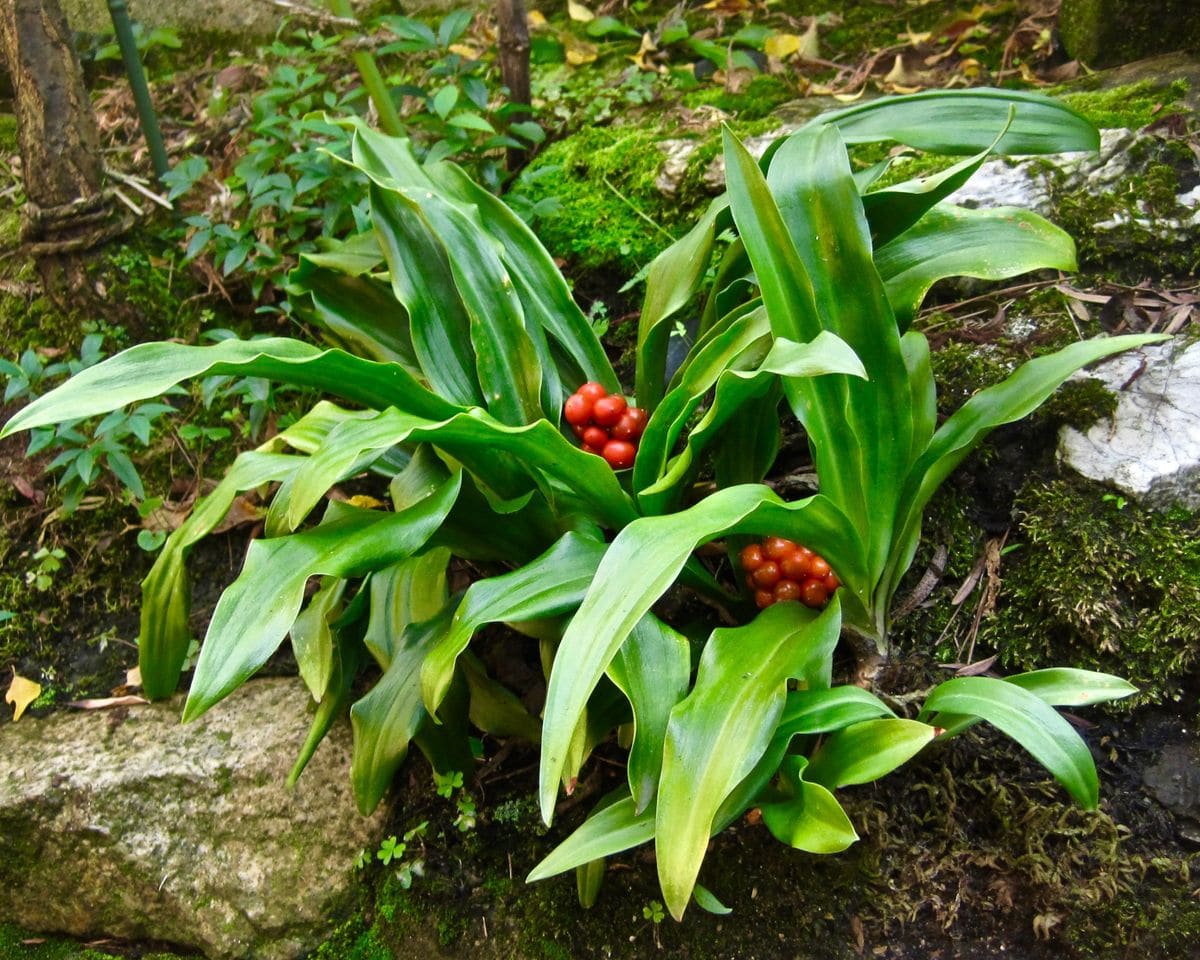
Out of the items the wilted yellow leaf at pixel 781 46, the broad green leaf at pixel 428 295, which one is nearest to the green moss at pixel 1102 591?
the broad green leaf at pixel 428 295

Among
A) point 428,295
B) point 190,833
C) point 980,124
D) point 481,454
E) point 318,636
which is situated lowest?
point 190,833

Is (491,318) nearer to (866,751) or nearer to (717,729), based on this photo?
(717,729)

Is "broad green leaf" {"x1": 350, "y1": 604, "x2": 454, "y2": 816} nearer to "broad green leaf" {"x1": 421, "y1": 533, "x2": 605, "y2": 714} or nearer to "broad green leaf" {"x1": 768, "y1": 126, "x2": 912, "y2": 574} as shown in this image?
"broad green leaf" {"x1": 421, "y1": 533, "x2": 605, "y2": 714}

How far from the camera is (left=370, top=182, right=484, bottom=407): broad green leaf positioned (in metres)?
1.68

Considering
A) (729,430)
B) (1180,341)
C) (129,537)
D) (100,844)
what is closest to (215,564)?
(129,537)

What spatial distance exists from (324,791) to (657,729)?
840mm

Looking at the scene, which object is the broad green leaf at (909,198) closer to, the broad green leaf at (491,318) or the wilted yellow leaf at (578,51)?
the broad green leaf at (491,318)

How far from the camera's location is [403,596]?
168 cm

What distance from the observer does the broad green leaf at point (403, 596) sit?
1.66m

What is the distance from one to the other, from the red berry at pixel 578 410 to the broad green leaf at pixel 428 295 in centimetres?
16

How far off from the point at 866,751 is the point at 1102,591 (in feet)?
1.79

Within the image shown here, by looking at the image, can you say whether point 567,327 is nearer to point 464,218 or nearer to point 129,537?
point 464,218

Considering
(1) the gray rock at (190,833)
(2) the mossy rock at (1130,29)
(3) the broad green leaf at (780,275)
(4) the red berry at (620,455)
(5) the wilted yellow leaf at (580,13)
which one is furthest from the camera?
(5) the wilted yellow leaf at (580,13)

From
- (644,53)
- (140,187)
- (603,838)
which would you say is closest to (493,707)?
(603,838)
